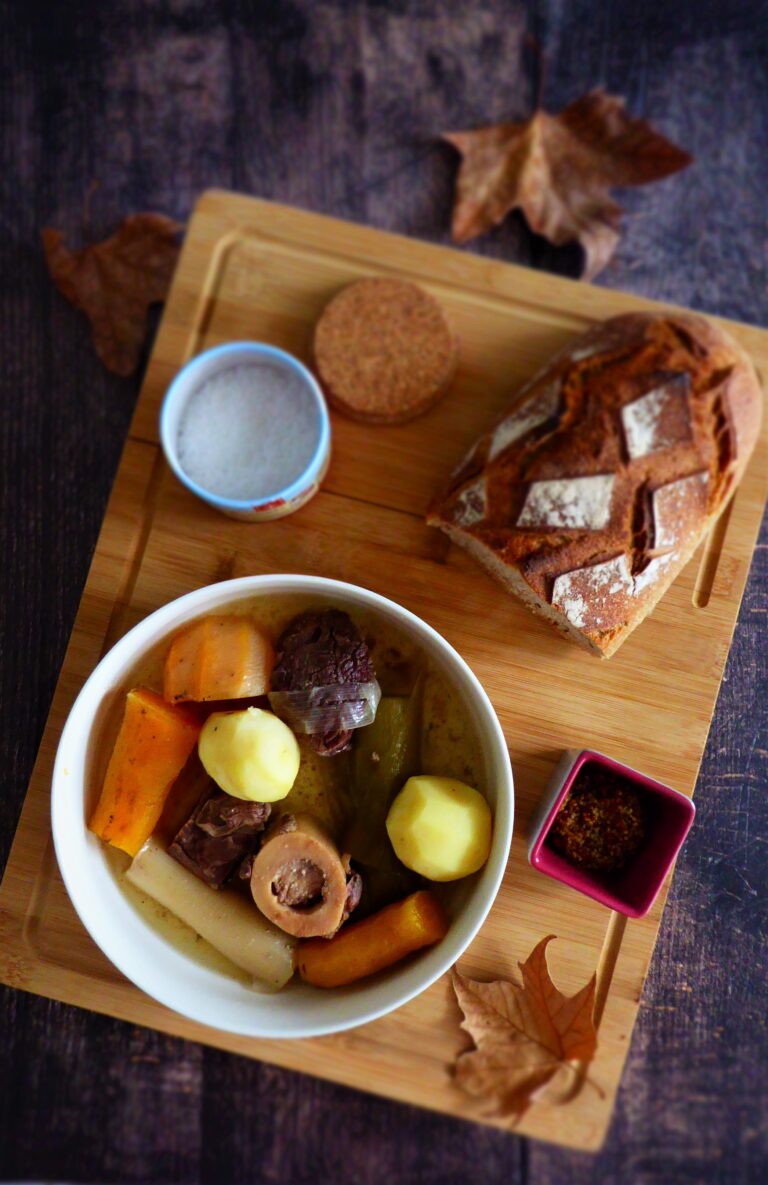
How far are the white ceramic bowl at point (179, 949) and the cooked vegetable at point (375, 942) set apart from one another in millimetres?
27

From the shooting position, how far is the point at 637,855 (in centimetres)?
187

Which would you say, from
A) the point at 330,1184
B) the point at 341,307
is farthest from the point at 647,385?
the point at 330,1184

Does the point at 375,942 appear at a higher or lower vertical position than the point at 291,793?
lower

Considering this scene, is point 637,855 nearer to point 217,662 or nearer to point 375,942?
point 375,942

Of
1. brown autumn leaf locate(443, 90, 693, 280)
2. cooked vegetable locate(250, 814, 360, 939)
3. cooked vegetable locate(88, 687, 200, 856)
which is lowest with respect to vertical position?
cooked vegetable locate(250, 814, 360, 939)

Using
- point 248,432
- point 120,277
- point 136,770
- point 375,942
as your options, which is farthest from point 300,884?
point 120,277

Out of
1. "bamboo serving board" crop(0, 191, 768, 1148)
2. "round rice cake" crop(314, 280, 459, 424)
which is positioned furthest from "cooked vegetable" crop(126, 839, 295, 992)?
"round rice cake" crop(314, 280, 459, 424)

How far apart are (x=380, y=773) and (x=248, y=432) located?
2.67 ft

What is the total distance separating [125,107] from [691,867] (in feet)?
8.09

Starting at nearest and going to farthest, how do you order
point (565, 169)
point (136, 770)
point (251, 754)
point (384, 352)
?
point (251, 754) → point (136, 770) → point (384, 352) → point (565, 169)

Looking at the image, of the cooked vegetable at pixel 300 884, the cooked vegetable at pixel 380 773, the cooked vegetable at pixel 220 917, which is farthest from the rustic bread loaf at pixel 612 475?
the cooked vegetable at pixel 220 917

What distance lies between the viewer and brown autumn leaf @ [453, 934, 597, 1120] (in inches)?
74.9

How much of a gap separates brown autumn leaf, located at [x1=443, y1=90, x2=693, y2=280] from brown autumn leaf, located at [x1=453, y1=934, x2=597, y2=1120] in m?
1.75

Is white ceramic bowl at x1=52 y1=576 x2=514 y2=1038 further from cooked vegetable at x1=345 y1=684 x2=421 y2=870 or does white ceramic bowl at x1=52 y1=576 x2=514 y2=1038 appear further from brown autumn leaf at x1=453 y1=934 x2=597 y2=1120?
brown autumn leaf at x1=453 y1=934 x2=597 y2=1120
